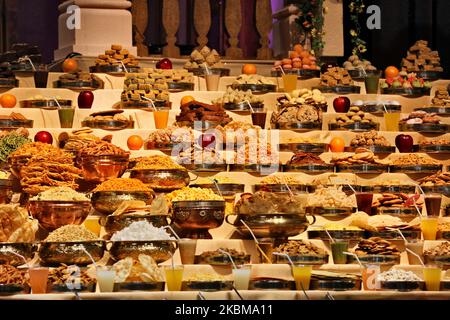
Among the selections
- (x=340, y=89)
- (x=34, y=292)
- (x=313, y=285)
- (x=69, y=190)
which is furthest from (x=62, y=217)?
(x=340, y=89)

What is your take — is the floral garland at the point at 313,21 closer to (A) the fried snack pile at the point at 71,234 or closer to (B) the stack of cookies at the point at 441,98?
(B) the stack of cookies at the point at 441,98

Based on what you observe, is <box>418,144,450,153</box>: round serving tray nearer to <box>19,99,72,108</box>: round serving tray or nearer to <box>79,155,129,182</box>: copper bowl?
<box>79,155,129,182</box>: copper bowl

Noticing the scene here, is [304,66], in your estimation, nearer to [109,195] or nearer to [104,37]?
[104,37]

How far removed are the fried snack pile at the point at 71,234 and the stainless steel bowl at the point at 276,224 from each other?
3.46 feet

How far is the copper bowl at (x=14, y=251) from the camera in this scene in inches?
354

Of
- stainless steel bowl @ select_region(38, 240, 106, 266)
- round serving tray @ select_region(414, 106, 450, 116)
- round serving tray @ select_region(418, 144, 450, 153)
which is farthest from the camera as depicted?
round serving tray @ select_region(414, 106, 450, 116)

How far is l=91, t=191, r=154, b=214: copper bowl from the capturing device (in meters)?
9.70

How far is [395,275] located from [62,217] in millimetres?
2194

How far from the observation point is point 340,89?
40.7ft

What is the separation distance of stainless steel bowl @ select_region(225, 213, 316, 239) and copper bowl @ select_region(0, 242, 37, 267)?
1436 mm

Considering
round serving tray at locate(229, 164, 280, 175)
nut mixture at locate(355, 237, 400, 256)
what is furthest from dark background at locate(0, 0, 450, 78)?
nut mixture at locate(355, 237, 400, 256)

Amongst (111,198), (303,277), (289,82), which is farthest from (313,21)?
(303,277)

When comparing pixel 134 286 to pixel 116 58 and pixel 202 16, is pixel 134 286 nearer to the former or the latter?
pixel 116 58

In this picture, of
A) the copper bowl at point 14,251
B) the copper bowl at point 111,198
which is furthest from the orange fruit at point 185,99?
the copper bowl at point 14,251
